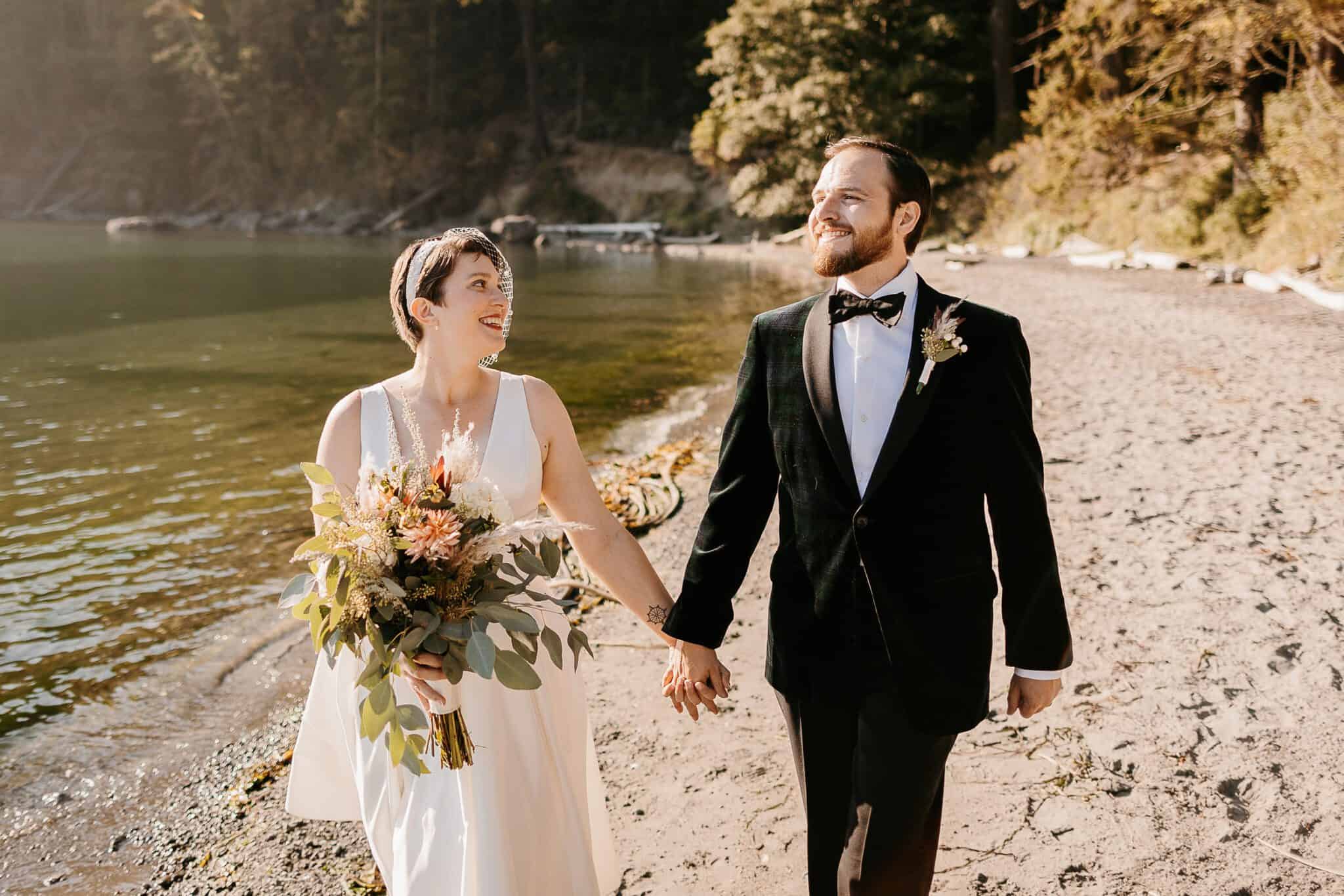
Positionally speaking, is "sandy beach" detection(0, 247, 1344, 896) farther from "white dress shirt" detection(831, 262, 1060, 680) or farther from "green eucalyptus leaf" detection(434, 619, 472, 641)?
"green eucalyptus leaf" detection(434, 619, 472, 641)

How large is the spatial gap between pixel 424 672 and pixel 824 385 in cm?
122

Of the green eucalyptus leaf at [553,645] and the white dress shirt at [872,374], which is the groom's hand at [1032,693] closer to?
the white dress shirt at [872,374]

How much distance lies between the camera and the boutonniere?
2338 mm

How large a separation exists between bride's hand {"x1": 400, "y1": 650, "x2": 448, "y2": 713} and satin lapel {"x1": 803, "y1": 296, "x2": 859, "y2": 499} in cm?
108

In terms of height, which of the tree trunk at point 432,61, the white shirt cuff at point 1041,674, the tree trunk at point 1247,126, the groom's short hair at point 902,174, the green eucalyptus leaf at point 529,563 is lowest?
the white shirt cuff at point 1041,674

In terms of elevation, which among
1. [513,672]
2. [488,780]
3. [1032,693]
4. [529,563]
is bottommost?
[488,780]

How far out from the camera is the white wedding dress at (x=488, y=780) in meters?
2.57

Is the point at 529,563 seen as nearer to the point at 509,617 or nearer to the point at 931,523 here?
the point at 509,617

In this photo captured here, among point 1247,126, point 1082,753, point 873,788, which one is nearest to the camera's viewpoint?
point 873,788

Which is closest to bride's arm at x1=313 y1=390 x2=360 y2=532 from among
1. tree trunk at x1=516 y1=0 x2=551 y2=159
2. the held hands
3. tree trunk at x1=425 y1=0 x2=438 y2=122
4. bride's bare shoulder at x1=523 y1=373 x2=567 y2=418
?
bride's bare shoulder at x1=523 y1=373 x2=567 y2=418

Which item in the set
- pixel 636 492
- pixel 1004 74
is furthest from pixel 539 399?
pixel 1004 74

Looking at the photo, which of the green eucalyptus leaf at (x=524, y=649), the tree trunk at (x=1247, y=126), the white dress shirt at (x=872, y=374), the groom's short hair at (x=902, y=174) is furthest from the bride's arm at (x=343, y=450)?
the tree trunk at (x=1247, y=126)

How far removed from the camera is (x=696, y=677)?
2.71 metres

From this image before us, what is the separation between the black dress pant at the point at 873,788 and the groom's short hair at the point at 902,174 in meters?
1.19
